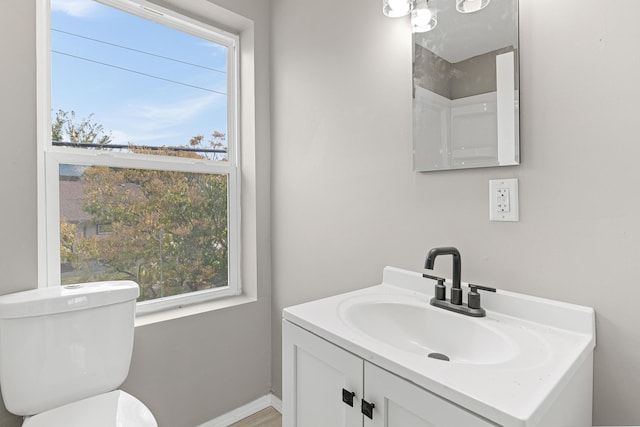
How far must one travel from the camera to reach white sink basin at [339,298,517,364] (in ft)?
3.01

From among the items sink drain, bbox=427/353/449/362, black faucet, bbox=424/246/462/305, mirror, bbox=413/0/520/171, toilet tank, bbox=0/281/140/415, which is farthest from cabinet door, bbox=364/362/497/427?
toilet tank, bbox=0/281/140/415

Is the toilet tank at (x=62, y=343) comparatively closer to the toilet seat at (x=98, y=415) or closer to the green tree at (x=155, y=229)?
the toilet seat at (x=98, y=415)

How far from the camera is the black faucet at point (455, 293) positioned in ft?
3.23

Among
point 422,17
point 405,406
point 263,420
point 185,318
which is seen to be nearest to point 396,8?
point 422,17

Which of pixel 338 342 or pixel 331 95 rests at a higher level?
pixel 331 95

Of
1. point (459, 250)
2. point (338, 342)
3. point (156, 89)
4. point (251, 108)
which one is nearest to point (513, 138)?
point (459, 250)

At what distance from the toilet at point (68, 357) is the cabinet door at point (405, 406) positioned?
2.50ft

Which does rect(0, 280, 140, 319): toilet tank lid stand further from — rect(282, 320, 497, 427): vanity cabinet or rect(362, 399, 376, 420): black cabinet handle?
rect(362, 399, 376, 420): black cabinet handle

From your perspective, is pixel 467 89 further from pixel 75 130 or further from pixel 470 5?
pixel 75 130

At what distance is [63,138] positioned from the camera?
1.43 meters

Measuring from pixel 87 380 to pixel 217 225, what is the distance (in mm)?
927

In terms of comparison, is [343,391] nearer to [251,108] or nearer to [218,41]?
[251,108]

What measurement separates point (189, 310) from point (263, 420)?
745 mm

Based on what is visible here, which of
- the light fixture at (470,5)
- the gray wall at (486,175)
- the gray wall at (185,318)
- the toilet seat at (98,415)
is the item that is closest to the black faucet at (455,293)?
the gray wall at (486,175)
